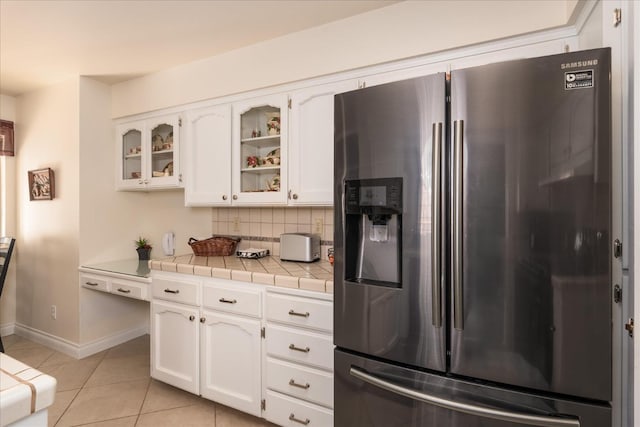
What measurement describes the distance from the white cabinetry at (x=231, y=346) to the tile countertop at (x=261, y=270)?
8 centimetres

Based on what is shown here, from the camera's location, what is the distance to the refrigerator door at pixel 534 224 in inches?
38.8

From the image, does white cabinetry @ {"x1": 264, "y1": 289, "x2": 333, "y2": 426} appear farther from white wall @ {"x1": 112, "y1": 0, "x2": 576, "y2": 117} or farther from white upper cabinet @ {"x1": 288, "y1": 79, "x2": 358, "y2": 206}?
white wall @ {"x1": 112, "y1": 0, "x2": 576, "y2": 117}

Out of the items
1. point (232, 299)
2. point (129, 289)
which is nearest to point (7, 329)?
point (129, 289)

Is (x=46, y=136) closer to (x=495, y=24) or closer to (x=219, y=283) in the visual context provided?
(x=219, y=283)

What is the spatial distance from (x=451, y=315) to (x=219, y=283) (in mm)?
1410

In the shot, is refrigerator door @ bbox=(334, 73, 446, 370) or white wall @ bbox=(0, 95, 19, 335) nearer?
refrigerator door @ bbox=(334, 73, 446, 370)

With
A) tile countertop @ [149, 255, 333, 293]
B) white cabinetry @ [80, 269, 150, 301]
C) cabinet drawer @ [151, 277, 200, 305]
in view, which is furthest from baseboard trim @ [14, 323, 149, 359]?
tile countertop @ [149, 255, 333, 293]

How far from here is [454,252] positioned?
1.14 metres

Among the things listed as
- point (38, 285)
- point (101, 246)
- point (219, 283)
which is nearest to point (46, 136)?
point (101, 246)

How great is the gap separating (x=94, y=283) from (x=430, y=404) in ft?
9.22

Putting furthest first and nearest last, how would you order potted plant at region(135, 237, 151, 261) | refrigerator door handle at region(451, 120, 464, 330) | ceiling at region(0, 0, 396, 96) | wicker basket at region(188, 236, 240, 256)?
potted plant at region(135, 237, 151, 261) → wicker basket at region(188, 236, 240, 256) → ceiling at region(0, 0, 396, 96) → refrigerator door handle at region(451, 120, 464, 330)

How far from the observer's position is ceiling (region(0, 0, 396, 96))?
1.89m

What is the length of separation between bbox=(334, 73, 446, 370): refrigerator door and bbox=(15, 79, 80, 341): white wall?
8.78 feet

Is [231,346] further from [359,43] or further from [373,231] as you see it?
[359,43]
